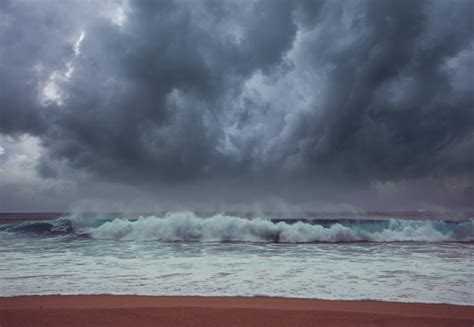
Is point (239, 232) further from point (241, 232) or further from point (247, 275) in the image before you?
point (247, 275)

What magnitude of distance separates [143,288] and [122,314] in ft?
A: 6.49

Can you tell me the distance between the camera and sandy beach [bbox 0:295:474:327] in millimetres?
5633

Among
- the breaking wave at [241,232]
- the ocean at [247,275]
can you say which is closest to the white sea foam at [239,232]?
the breaking wave at [241,232]

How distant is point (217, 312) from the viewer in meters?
6.04

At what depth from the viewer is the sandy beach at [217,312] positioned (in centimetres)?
563

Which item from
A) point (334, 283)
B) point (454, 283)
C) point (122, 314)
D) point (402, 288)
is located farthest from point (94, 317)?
point (454, 283)

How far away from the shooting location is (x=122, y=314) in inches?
236

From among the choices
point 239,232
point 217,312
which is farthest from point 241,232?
point 217,312

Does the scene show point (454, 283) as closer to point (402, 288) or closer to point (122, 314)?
point (402, 288)

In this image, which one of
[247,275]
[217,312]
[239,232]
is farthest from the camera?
[239,232]

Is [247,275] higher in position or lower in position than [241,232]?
lower

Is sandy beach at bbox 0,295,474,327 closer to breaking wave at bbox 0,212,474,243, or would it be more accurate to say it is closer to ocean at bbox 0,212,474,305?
ocean at bbox 0,212,474,305

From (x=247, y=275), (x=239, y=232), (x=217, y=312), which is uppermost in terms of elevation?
(x=239, y=232)

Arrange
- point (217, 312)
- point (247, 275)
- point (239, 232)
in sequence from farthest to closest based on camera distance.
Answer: point (239, 232), point (247, 275), point (217, 312)
